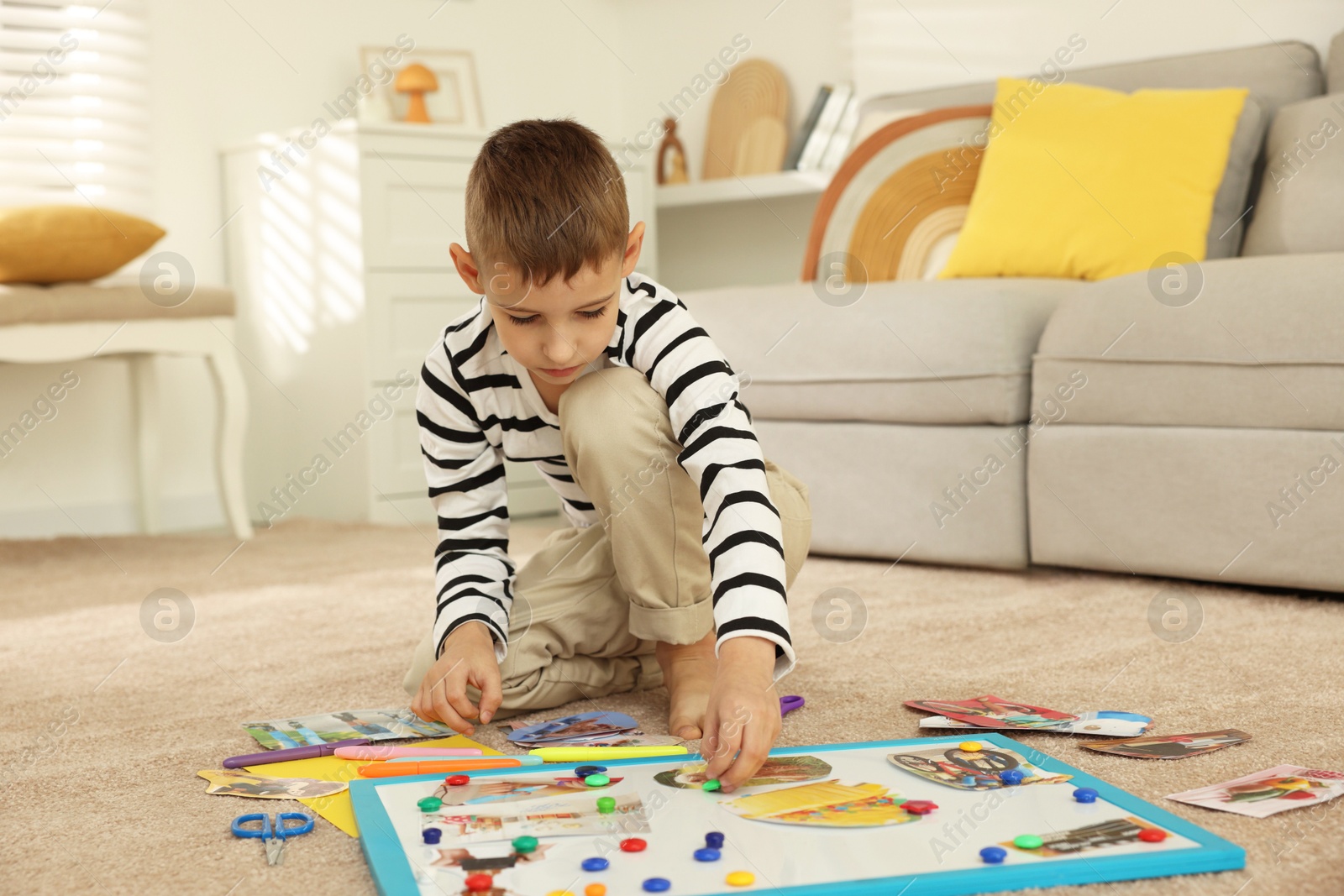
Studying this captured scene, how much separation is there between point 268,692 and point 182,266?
1.74 metres

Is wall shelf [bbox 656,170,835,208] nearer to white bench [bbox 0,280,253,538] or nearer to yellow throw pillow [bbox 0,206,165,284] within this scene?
white bench [bbox 0,280,253,538]

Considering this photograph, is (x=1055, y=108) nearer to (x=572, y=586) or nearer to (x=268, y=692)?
(x=572, y=586)

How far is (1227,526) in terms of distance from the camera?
1507 mm

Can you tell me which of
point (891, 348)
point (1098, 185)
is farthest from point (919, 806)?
point (1098, 185)

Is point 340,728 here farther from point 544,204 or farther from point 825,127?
point 825,127

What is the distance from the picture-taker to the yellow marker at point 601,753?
2.89ft

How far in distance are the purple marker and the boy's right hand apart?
63 mm

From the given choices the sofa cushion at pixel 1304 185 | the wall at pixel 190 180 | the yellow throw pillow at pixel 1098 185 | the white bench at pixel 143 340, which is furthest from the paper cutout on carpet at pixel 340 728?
the wall at pixel 190 180

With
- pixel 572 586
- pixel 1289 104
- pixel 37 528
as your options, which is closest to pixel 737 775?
pixel 572 586

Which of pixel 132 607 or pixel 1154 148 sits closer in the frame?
pixel 132 607

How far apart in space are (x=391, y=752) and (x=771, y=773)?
289mm

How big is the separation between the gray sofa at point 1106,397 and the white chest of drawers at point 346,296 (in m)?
0.76

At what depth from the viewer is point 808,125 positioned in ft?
9.53

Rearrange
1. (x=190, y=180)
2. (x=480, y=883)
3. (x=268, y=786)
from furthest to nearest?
(x=190, y=180)
(x=268, y=786)
(x=480, y=883)
